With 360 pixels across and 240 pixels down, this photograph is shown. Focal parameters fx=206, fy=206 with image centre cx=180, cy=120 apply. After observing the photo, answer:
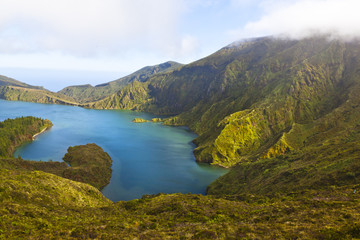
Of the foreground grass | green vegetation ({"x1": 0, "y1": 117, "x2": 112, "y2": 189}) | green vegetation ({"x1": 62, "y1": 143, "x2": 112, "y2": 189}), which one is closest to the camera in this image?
the foreground grass

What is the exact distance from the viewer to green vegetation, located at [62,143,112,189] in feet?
380

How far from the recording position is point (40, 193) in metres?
56.2

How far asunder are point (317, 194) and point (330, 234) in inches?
1285

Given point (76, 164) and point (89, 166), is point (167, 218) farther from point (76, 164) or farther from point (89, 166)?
point (76, 164)

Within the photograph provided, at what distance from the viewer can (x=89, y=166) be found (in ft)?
425

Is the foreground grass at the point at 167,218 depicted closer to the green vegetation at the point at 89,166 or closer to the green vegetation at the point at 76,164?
the green vegetation at the point at 89,166

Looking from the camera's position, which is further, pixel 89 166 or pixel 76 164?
pixel 76 164

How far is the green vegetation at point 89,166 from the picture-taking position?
380 feet

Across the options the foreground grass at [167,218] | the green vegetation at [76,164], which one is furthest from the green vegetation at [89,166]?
the foreground grass at [167,218]

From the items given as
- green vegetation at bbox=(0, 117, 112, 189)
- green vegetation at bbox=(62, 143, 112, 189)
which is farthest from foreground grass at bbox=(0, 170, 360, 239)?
green vegetation at bbox=(0, 117, 112, 189)

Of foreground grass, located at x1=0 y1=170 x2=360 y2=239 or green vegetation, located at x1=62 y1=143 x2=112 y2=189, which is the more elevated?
foreground grass, located at x1=0 y1=170 x2=360 y2=239

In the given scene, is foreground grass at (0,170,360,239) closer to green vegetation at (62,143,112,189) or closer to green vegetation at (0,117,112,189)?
green vegetation at (62,143,112,189)

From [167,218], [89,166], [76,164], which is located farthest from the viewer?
[76,164]

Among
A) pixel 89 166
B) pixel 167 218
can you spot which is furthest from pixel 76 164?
pixel 167 218
